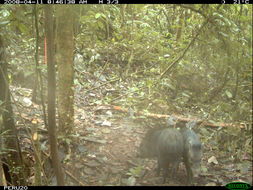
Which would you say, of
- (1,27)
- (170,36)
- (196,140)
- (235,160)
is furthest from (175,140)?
(1,27)

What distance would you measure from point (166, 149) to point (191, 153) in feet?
0.48

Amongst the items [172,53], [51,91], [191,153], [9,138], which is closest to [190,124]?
[191,153]

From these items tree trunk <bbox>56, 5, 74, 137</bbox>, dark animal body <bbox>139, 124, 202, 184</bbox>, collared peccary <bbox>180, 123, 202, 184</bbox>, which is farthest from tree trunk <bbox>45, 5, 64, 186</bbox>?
collared peccary <bbox>180, 123, 202, 184</bbox>

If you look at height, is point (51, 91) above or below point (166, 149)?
above

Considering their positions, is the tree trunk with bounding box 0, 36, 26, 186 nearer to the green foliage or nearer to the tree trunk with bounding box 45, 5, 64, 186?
the green foliage

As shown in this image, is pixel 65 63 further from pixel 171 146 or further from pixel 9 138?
pixel 9 138

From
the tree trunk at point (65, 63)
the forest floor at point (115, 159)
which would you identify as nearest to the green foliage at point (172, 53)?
the tree trunk at point (65, 63)

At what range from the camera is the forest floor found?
1805 millimetres

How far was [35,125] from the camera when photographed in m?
2.30

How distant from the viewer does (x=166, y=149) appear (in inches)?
75.2

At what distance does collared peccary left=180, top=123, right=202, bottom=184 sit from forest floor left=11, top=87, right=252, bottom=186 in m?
0.04

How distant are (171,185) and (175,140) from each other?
0.27m

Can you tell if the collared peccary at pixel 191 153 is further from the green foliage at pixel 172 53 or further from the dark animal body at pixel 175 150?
the green foliage at pixel 172 53

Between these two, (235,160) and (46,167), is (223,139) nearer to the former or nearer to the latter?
(235,160)
